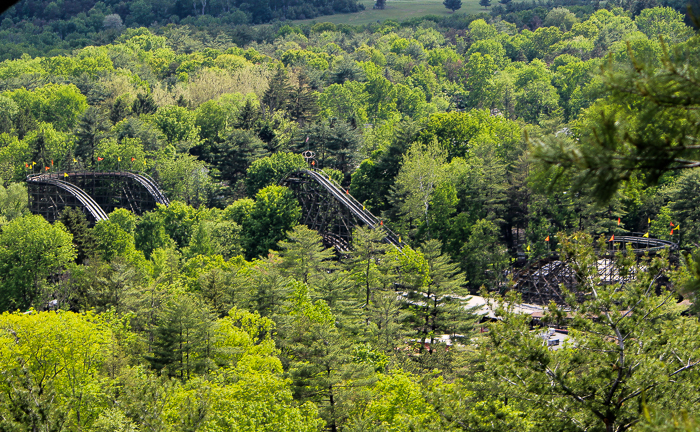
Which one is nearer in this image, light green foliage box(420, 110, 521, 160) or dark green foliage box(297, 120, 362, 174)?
light green foliage box(420, 110, 521, 160)

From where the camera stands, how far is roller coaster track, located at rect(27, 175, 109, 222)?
70938mm

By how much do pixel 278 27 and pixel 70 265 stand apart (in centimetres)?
14040

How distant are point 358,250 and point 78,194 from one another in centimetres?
3547

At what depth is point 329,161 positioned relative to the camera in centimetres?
8212

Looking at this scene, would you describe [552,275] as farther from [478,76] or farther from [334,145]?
[478,76]

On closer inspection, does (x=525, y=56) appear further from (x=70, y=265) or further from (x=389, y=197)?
(x=70, y=265)

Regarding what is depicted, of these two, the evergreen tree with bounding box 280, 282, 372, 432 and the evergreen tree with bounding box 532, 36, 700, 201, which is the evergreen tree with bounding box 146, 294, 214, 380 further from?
the evergreen tree with bounding box 532, 36, 700, 201

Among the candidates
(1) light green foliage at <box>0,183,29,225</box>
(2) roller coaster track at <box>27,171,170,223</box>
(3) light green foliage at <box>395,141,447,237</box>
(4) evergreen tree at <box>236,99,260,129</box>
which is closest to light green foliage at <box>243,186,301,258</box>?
(3) light green foliage at <box>395,141,447,237</box>

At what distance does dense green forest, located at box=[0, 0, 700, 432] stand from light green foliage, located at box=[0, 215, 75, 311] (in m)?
0.17

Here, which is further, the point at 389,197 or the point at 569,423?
the point at 389,197

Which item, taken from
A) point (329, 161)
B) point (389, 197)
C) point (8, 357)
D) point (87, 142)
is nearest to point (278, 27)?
point (87, 142)

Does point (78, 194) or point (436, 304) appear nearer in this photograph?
point (436, 304)

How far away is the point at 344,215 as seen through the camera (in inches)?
2574

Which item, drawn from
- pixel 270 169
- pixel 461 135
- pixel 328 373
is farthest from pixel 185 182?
pixel 328 373
